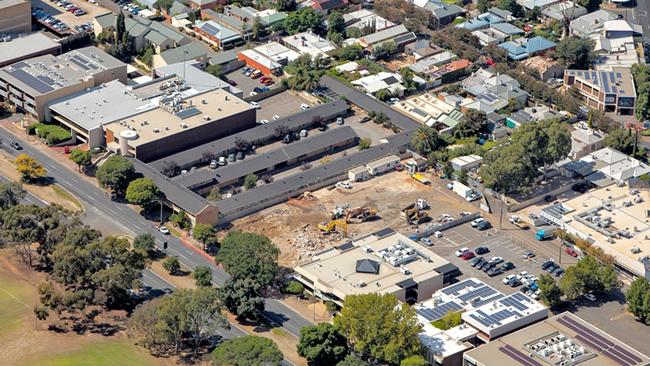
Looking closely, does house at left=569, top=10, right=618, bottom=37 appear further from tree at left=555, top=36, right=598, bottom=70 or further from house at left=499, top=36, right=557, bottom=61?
tree at left=555, top=36, right=598, bottom=70

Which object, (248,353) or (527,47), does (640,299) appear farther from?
(527,47)

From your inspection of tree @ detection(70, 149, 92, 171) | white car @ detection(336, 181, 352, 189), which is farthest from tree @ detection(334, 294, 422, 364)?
tree @ detection(70, 149, 92, 171)

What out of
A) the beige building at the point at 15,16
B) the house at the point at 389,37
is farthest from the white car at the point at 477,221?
the beige building at the point at 15,16

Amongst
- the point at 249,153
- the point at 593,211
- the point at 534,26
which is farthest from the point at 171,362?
the point at 534,26

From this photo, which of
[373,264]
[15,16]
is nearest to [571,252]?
[373,264]

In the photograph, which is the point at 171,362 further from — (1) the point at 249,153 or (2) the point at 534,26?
(2) the point at 534,26

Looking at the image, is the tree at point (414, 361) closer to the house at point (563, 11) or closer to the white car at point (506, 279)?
the white car at point (506, 279)
